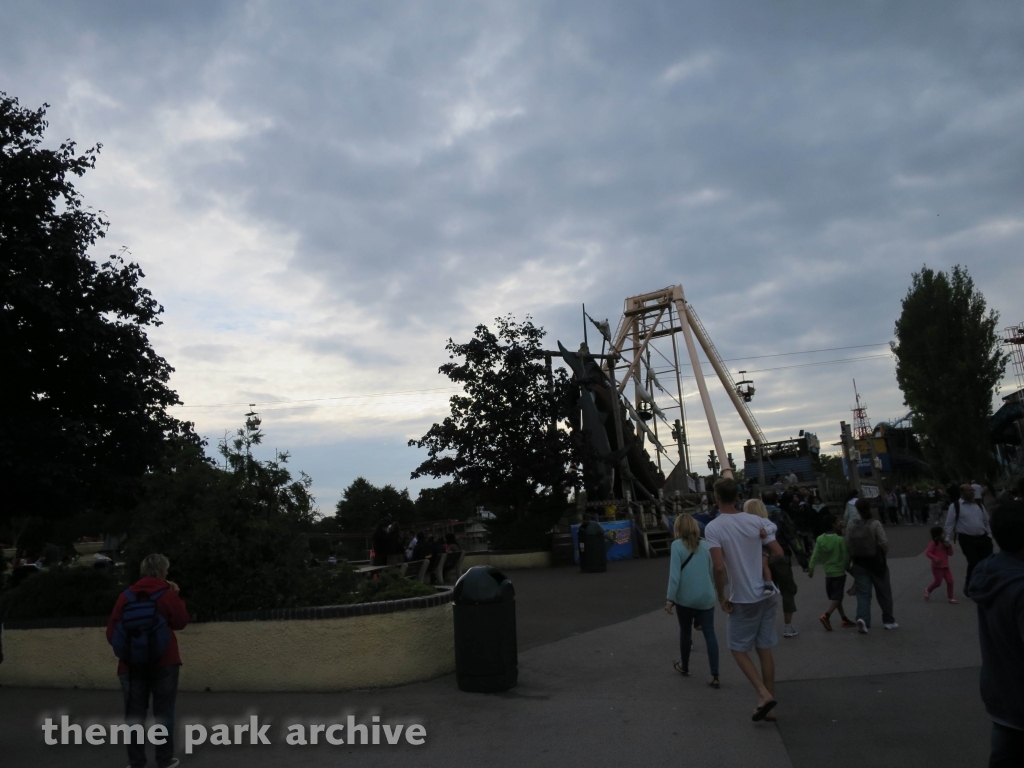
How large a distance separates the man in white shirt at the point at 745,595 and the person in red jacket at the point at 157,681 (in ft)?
12.3

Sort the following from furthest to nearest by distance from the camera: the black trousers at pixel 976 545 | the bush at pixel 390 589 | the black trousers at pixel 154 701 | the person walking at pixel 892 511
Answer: the person walking at pixel 892 511 → the black trousers at pixel 976 545 → the bush at pixel 390 589 → the black trousers at pixel 154 701

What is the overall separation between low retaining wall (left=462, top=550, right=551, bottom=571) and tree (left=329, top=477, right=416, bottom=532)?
178ft

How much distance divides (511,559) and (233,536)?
509 inches

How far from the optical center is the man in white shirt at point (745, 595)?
5711 millimetres

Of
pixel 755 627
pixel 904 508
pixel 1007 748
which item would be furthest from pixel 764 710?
pixel 904 508

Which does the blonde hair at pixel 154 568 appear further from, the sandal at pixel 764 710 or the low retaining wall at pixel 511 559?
the low retaining wall at pixel 511 559

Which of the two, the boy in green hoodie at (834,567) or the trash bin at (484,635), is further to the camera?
the boy in green hoodie at (834,567)

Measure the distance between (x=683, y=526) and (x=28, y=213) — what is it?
959 centimetres

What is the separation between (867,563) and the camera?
8.91 meters

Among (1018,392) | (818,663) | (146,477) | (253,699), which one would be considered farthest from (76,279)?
(1018,392)

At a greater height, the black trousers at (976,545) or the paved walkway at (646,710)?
the black trousers at (976,545)

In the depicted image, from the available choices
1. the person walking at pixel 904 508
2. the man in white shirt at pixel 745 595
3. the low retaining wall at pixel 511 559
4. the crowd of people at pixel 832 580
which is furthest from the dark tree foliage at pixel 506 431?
the person walking at pixel 904 508

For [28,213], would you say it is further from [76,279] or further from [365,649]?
[365,649]

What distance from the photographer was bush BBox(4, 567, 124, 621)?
28.5 feet
